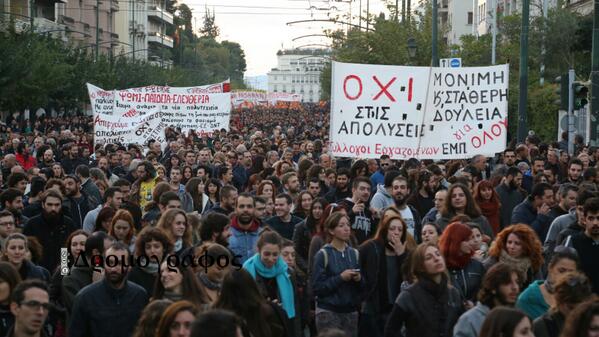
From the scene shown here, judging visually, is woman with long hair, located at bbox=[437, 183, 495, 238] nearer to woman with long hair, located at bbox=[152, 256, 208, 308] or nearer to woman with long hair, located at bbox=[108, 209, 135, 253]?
woman with long hair, located at bbox=[108, 209, 135, 253]

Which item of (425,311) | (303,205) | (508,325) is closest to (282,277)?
(425,311)

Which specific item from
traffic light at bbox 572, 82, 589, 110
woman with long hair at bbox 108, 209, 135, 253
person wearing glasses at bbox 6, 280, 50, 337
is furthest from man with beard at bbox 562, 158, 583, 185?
person wearing glasses at bbox 6, 280, 50, 337

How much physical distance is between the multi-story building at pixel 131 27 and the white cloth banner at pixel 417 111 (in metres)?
79.7

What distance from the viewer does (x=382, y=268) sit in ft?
31.0

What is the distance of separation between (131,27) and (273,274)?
94132mm

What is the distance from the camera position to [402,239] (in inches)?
368

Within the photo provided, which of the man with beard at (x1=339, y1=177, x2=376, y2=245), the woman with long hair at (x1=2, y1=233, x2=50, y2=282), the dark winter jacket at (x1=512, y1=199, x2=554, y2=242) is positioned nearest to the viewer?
the woman with long hair at (x1=2, y1=233, x2=50, y2=282)

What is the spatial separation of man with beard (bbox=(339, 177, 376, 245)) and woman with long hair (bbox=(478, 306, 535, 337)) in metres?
5.30

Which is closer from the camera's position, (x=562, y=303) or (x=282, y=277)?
(x=562, y=303)

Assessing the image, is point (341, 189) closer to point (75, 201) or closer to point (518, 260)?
point (75, 201)

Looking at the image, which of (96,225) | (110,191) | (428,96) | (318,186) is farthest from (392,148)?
(96,225)

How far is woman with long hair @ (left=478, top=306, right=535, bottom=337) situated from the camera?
→ 5844 millimetres

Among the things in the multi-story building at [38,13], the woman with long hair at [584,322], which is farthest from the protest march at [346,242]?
the multi-story building at [38,13]

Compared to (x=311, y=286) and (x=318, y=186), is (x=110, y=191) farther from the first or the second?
(x=311, y=286)
